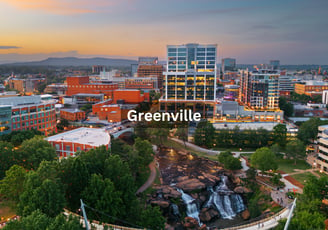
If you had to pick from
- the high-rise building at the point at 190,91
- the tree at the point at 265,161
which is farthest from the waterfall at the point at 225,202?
the high-rise building at the point at 190,91

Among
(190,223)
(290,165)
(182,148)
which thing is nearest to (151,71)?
(182,148)

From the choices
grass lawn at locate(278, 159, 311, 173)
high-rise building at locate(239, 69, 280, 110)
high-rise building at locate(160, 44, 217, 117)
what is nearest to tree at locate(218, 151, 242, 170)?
grass lawn at locate(278, 159, 311, 173)

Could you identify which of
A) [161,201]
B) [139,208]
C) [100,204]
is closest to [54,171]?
[100,204]

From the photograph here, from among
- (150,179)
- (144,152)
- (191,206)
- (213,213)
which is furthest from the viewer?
(144,152)

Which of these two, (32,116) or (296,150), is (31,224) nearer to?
(32,116)

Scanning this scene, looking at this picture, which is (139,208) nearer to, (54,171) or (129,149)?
(54,171)

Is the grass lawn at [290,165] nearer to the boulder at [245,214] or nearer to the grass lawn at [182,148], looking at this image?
the grass lawn at [182,148]

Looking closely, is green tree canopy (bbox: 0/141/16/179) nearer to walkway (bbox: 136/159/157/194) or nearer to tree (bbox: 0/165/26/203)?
tree (bbox: 0/165/26/203)
